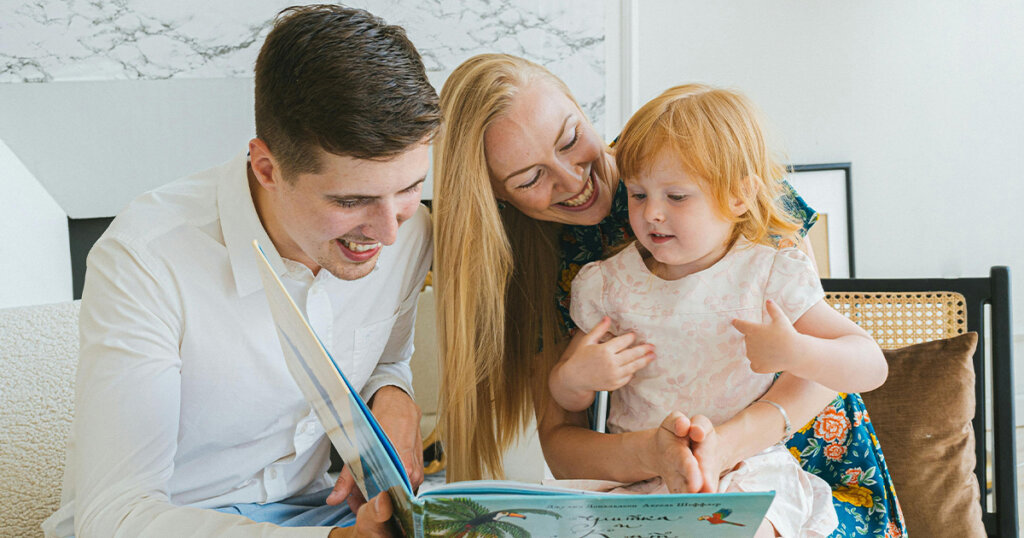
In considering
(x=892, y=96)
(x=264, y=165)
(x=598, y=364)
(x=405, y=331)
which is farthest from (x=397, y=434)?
(x=892, y=96)

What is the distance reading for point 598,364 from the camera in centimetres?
123

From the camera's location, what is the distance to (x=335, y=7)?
1.12 meters

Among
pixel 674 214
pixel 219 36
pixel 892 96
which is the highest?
pixel 219 36

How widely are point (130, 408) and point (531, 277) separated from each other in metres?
0.77

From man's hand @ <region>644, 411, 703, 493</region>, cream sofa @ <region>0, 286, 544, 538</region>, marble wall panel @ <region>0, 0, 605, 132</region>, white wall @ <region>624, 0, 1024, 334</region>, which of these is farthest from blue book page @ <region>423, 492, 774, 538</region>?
white wall @ <region>624, 0, 1024, 334</region>

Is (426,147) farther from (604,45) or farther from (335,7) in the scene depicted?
(604,45)

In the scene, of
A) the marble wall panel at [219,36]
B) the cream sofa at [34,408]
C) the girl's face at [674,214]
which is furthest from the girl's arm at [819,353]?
the marble wall panel at [219,36]

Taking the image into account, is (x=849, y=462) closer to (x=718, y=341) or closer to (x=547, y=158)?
(x=718, y=341)

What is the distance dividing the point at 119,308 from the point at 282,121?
0.35m

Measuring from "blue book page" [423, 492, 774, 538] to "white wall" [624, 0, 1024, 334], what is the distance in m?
2.30

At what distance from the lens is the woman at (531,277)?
131 cm

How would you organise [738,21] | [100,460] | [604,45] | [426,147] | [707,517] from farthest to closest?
[738,21] → [604,45] → [426,147] → [100,460] → [707,517]

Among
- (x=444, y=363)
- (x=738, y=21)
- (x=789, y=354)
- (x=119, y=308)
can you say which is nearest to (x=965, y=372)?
(x=789, y=354)

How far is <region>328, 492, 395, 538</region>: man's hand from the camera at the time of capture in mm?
833
